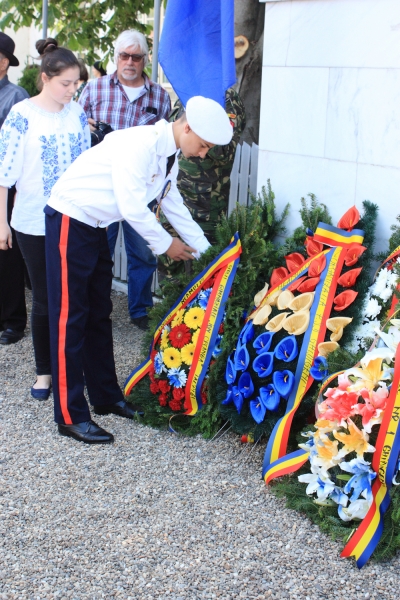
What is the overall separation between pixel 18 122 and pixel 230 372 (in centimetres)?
168

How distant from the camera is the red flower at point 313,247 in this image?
3.45 metres

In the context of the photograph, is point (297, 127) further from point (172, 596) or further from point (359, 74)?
point (172, 596)

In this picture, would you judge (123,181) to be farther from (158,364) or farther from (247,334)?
(158,364)

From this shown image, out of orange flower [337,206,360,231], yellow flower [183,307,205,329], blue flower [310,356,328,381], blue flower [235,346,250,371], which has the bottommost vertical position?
blue flower [235,346,250,371]

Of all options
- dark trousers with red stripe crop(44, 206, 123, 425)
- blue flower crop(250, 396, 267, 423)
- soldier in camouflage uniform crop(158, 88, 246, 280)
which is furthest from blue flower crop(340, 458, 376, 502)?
soldier in camouflage uniform crop(158, 88, 246, 280)

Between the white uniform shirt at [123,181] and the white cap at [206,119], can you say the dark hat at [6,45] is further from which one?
the white cap at [206,119]

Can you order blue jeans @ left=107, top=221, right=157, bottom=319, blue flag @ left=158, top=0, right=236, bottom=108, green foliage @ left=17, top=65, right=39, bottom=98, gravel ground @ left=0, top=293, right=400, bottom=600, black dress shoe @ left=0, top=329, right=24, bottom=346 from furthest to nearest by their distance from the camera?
green foliage @ left=17, top=65, right=39, bottom=98
blue jeans @ left=107, top=221, right=157, bottom=319
black dress shoe @ left=0, top=329, right=24, bottom=346
blue flag @ left=158, top=0, right=236, bottom=108
gravel ground @ left=0, top=293, right=400, bottom=600

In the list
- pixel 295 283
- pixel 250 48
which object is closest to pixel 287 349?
pixel 295 283

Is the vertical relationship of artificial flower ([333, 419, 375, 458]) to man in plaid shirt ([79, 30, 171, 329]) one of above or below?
below

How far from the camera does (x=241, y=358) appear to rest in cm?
335

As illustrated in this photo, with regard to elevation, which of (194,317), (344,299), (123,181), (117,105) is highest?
(117,105)

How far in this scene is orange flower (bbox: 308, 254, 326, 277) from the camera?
331 centimetres

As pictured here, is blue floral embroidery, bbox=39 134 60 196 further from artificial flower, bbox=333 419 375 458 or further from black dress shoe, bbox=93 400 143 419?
artificial flower, bbox=333 419 375 458

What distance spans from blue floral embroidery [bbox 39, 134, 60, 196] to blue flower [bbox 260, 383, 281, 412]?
1599 millimetres
